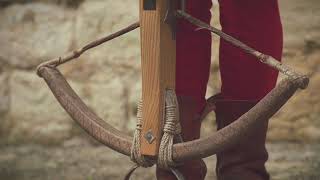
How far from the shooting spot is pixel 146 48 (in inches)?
Answer: 46.9

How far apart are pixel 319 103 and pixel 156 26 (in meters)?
1.19

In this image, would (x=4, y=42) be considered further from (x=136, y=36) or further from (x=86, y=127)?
(x=86, y=127)

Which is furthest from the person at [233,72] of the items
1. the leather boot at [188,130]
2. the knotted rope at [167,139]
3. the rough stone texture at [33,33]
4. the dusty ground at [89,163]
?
the rough stone texture at [33,33]

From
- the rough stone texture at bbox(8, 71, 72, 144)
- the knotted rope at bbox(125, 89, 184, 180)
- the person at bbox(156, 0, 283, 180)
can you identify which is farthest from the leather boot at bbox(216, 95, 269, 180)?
the rough stone texture at bbox(8, 71, 72, 144)

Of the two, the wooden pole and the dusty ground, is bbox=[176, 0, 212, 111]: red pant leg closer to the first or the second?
the wooden pole

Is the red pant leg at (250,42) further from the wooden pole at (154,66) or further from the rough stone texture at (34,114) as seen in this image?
the rough stone texture at (34,114)

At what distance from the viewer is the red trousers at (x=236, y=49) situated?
4.36ft

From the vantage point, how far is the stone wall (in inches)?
89.0

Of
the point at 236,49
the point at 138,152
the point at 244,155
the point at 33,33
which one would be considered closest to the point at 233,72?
the point at 236,49

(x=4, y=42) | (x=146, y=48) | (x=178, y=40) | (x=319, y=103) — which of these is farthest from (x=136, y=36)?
(x=146, y=48)

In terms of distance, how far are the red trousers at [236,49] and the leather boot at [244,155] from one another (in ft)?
0.08

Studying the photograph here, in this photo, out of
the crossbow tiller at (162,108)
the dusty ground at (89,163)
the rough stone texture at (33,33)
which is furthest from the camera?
the rough stone texture at (33,33)

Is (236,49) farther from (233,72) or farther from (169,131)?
(169,131)

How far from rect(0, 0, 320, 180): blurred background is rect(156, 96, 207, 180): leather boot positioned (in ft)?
2.93
